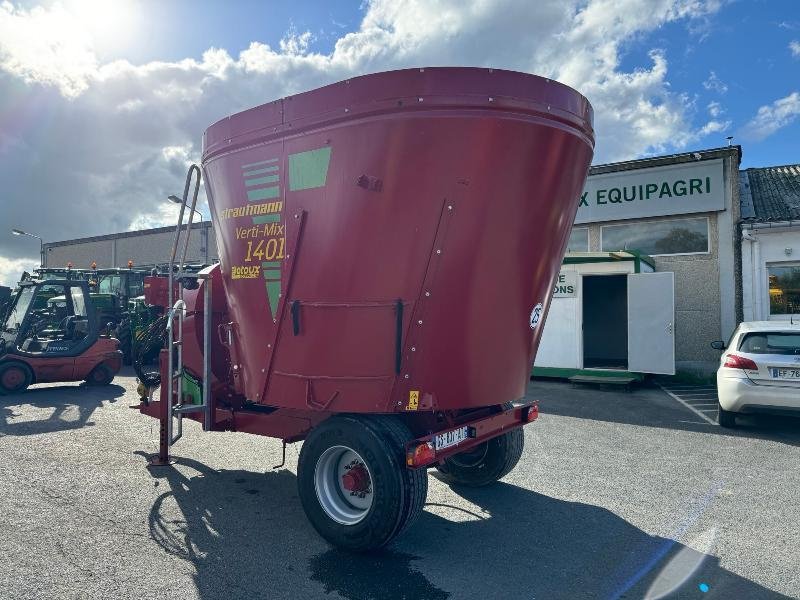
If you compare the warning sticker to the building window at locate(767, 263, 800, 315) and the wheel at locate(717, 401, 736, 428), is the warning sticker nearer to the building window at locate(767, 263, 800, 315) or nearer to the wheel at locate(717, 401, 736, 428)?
the wheel at locate(717, 401, 736, 428)

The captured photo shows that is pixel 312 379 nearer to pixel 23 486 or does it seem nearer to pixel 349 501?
pixel 349 501

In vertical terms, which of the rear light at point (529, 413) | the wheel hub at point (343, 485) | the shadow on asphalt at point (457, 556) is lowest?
the shadow on asphalt at point (457, 556)

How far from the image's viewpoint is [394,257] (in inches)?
139

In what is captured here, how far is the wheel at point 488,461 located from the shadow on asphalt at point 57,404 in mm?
5204

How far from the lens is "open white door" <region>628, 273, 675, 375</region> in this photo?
36.4 ft

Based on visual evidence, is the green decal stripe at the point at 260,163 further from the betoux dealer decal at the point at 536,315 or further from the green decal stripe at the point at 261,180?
the betoux dealer decal at the point at 536,315

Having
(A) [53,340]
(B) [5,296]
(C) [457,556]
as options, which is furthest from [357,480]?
(B) [5,296]

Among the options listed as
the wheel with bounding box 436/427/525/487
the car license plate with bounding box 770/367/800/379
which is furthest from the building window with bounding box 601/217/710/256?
the wheel with bounding box 436/427/525/487

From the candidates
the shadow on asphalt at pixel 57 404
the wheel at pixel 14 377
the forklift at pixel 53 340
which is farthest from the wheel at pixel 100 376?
the wheel at pixel 14 377

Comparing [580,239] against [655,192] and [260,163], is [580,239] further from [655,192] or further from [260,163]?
[260,163]

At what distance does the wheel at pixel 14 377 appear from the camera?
31.1ft

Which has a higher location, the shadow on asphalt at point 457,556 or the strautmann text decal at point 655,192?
the strautmann text decal at point 655,192

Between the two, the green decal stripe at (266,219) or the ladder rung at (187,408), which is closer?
the green decal stripe at (266,219)

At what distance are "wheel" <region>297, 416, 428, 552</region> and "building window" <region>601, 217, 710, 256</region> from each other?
1323 centimetres
